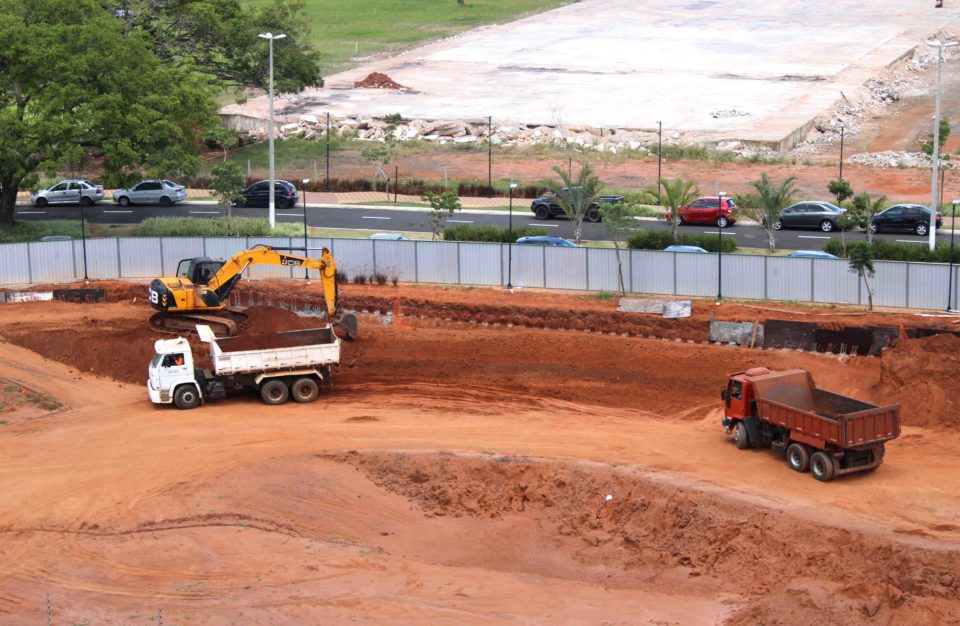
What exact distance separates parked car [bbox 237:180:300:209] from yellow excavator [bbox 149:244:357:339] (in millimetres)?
20797

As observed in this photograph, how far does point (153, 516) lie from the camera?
97.1 feet

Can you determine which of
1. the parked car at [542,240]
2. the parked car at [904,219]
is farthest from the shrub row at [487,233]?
the parked car at [904,219]

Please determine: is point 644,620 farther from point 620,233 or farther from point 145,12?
point 145,12

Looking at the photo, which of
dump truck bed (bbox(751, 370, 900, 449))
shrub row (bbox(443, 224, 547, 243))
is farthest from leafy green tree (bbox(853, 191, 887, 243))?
dump truck bed (bbox(751, 370, 900, 449))

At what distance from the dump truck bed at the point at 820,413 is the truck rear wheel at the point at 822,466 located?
1.50ft

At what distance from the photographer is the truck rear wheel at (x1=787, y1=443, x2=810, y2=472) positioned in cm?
3019

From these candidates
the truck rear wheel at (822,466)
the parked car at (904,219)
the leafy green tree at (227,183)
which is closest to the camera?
the truck rear wheel at (822,466)

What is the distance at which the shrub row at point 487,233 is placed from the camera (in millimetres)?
53500

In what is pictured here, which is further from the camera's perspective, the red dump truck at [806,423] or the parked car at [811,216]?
the parked car at [811,216]

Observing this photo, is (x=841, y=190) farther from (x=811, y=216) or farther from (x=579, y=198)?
(x=579, y=198)

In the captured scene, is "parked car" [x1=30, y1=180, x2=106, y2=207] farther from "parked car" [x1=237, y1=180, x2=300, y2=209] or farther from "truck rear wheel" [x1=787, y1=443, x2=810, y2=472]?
"truck rear wheel" [x1=787, y1=443, x2=810, y2=472]

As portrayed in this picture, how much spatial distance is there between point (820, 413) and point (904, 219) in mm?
27018

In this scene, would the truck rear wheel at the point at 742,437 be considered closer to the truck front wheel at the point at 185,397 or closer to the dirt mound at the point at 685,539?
the dirt mound at the point at 685,539

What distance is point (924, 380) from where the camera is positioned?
35.6 metres
